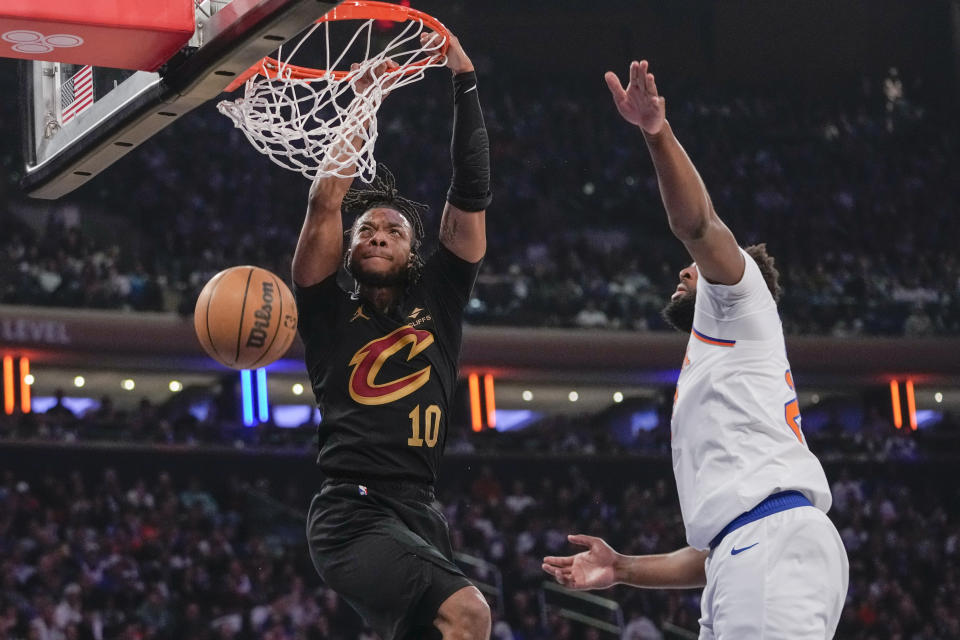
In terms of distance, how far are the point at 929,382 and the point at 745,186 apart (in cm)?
452

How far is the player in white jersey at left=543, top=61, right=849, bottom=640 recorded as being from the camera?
351 centimetres

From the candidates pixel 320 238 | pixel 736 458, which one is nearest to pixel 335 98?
pixel 320 238

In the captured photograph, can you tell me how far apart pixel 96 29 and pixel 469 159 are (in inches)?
51.2

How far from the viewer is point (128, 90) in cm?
443

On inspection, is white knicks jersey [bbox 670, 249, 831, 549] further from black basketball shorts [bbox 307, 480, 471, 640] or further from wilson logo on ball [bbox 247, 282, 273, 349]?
wilson logo on ball [bbox 247, 282, 273, 349]

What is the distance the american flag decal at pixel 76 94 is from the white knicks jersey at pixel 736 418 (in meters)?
2.39

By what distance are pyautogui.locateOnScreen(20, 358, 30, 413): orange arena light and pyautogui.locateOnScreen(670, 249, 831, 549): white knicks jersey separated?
49.5 feet

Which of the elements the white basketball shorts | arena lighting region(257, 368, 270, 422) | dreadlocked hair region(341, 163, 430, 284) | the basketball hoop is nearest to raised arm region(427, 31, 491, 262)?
dreadlocked hair region(341, 163, 430, 284)

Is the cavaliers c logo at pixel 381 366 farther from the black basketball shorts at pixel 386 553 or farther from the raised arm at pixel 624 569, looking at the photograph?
the raised arm at pixel 624 569

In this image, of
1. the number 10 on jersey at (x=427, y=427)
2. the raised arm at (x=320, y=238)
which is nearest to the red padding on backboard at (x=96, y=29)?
the raised arm at (x=320, y=238)

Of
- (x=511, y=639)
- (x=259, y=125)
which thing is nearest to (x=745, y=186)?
(x=511, y=639)

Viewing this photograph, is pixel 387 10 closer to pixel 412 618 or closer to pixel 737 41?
pixel 412 618

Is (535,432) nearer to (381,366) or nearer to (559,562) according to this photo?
(559,562)

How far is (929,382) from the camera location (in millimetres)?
20703
